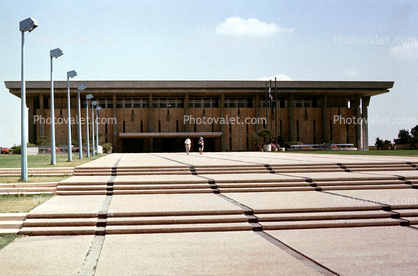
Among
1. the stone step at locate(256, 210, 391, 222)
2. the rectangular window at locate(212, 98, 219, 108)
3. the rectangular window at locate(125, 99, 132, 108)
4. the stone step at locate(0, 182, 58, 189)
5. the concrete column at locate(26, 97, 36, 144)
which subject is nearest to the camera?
the stone step at locate(256, 210, 391, 222)

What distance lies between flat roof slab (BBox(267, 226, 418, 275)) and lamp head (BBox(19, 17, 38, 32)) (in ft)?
36.6

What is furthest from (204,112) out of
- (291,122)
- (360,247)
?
(360,247)

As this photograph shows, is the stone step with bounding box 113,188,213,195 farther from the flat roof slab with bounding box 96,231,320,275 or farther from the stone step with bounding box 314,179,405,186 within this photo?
the flat roof slab with bounding box 96,231,320,275

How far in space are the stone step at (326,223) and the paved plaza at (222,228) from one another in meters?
0.02

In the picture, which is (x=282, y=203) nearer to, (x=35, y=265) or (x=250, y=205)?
(x=250, y=205)

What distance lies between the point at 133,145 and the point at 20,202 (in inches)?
2147

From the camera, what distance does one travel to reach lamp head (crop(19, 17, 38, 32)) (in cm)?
1323

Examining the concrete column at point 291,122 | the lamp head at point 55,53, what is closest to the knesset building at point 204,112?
the concrete column at point 291,122

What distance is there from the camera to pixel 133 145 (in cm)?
6350

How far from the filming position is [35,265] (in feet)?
17.3

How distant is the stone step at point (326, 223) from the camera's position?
24.4 feet

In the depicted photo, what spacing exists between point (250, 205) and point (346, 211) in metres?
2.08

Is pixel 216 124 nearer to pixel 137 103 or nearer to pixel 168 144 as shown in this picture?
pixel 168 144

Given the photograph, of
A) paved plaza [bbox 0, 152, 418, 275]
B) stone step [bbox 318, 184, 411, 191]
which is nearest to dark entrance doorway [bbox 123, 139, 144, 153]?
paved plaza [bbox 0, 152, 418, 275]
